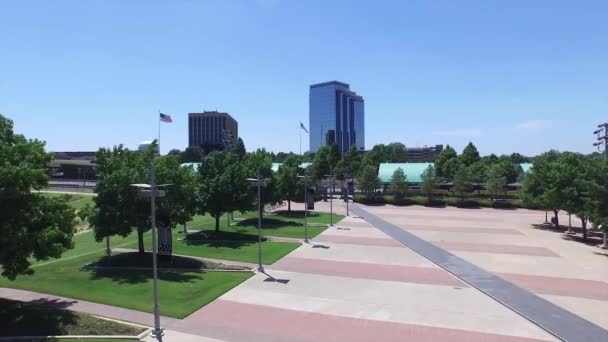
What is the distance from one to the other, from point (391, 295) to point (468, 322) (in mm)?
4188

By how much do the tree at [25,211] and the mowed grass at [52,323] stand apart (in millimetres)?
1777

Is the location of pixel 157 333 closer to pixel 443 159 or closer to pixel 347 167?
pixel 443 159

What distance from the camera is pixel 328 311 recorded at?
17984 mm

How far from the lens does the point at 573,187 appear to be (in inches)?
1414

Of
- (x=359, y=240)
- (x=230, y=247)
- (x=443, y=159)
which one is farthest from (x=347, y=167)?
(x=230, y=247)

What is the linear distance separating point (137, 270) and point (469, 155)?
77681 millimetres

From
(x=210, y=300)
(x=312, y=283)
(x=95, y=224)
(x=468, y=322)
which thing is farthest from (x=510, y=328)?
(x=95, y=224)

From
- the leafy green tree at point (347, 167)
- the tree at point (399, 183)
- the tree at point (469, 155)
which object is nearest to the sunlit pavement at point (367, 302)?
the tree at point (399, 183)

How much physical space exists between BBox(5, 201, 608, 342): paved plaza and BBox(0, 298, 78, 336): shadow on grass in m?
1.25

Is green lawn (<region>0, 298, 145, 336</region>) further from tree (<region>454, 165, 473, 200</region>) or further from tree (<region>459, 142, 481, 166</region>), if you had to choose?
tree (<region>459, 142, 481, 166</region>)

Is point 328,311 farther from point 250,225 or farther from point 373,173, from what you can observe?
point 373,173

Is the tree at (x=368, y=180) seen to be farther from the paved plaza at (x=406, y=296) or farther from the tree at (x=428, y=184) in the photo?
the paved plaza at (x=406, y=296)

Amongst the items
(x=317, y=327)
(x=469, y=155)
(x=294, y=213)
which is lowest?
(x=317, y=327)

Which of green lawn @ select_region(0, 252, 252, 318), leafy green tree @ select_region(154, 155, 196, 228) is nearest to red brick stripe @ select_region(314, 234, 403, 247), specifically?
green lawn @ select_region(0, 252, 252, 318)
